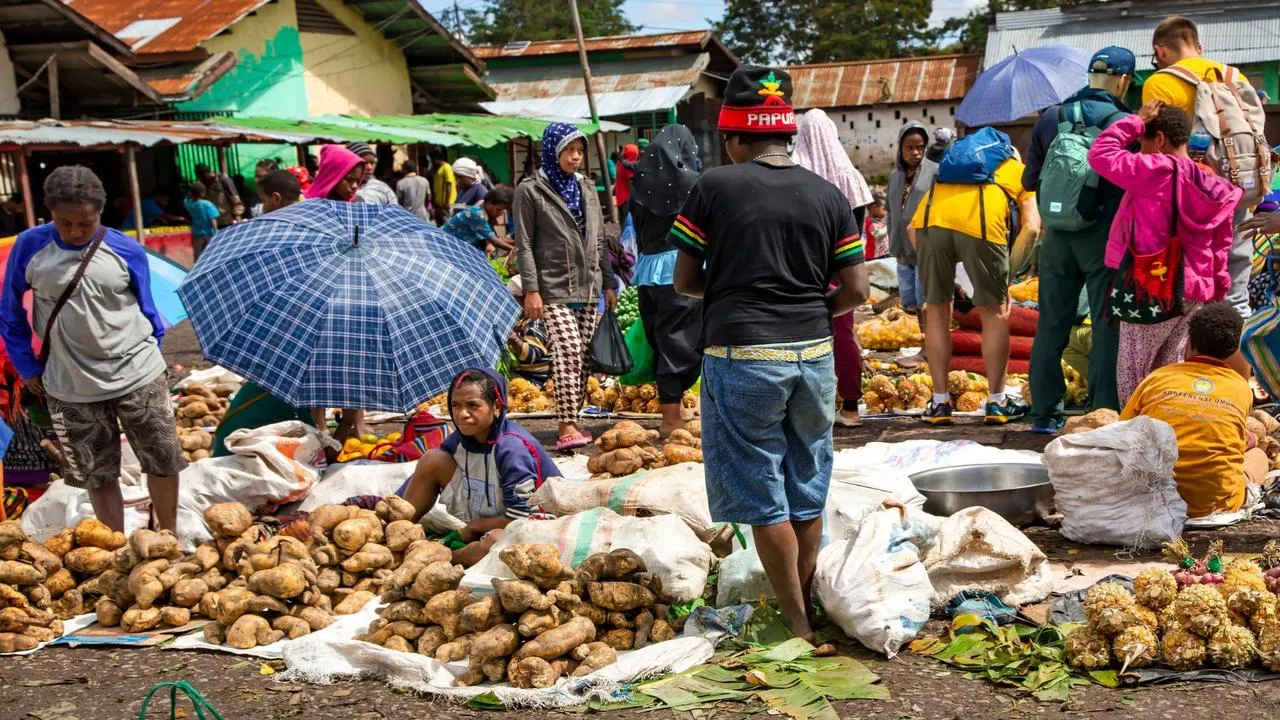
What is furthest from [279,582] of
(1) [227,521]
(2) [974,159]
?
(2) [974,159]

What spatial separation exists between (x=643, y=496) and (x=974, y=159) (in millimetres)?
3607

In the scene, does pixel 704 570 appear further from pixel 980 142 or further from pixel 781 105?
pixel 980 142

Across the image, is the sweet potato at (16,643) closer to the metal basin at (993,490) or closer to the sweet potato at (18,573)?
the sweet potato at (18,573)

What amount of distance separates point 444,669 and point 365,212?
2929 mm

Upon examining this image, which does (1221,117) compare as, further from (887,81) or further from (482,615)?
(887,81)

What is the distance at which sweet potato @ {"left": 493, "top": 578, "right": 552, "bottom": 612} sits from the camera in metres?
4.12

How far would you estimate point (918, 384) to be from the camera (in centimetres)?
831

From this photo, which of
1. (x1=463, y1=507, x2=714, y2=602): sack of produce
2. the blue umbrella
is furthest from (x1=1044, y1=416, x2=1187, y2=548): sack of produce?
the blue umbrella

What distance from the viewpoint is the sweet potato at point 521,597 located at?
13.5 ft

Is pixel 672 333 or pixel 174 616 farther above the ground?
pixel 672 333

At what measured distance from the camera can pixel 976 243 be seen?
7.45 metres

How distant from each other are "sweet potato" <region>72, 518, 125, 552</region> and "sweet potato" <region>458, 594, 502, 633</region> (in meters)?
1.77

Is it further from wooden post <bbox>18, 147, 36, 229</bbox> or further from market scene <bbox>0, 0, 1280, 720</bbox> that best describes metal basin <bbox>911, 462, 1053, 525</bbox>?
wooden post <bbox>18, 147, 36, 229</bbox>

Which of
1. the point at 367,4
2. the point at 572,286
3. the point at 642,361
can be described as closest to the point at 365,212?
the point at 572,286
